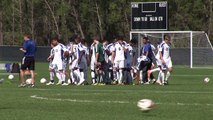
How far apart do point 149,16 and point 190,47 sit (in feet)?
40.1

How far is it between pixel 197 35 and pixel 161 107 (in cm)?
4451

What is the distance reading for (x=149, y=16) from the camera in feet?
152

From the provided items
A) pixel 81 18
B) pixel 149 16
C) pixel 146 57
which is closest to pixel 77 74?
pixel 146 57

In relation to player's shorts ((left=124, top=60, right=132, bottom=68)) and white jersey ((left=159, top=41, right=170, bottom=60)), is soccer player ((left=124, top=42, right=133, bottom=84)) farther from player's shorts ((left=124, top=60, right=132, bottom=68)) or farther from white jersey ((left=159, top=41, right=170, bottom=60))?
white jersey ((left=159, top=41, right=170, bottom=60))

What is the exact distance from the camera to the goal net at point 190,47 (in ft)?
189

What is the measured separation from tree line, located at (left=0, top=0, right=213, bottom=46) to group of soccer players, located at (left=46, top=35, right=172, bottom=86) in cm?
4673

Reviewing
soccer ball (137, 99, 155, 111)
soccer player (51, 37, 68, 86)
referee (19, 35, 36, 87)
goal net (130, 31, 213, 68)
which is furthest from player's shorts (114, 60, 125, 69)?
goal net (130, 31, 213, 68)

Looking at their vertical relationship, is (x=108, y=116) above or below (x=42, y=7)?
below

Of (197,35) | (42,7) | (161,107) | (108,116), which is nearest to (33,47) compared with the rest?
(161,107)

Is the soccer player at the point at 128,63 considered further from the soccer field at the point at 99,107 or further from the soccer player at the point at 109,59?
the soccer field at the point at 99,107

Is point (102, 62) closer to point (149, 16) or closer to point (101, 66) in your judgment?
point (101, 66)

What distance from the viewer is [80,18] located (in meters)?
86.5

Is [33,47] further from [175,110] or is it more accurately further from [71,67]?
[175,110]

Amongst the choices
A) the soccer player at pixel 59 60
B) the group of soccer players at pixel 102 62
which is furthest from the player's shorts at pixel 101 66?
Result: the soccer player at pixel 59 60
